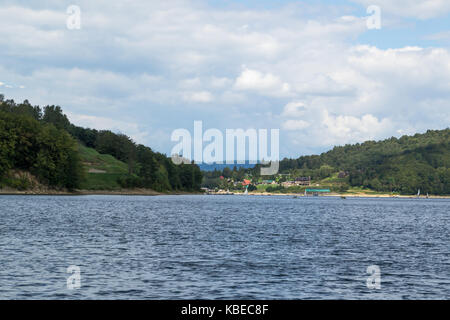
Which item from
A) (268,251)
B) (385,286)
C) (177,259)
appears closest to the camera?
(385,286)

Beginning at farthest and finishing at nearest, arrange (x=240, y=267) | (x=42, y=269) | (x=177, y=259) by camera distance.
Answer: (x=177, y=259), (x=240, y=267), (x=42, y=269)

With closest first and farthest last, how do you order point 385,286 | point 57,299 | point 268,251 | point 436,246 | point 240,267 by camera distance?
point 57,299 < point 385,286 < point 240,267 < point 268,251 < point 436,246

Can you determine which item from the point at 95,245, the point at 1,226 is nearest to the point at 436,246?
the point at 95,245

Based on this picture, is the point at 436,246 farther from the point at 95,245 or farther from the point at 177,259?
the point at 95,245

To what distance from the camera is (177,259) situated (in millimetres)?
56750

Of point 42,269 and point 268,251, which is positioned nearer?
point 42,269

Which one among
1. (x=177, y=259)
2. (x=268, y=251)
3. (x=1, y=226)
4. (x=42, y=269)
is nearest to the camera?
(x=42, y=269)

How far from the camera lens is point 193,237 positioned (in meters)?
82.5

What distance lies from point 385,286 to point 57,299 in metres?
26.0
